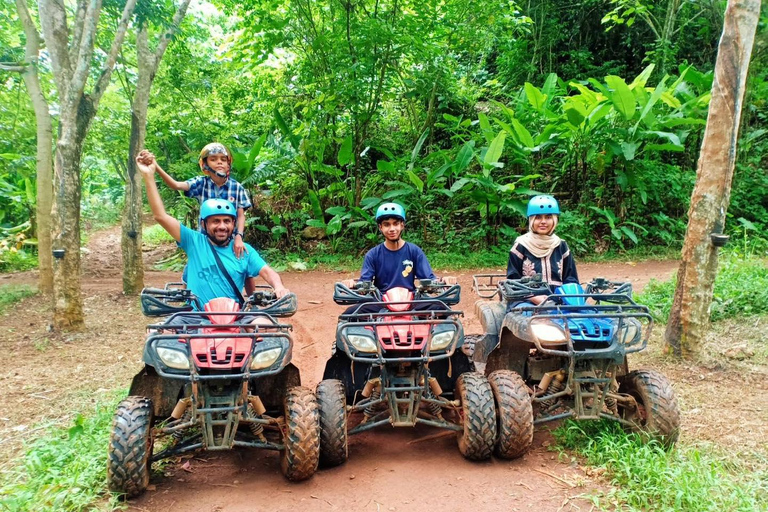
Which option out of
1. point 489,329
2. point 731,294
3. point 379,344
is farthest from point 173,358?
point 731,294

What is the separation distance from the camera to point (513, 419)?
137 inches

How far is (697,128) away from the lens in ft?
36.7

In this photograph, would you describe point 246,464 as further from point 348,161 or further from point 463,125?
point 463,125

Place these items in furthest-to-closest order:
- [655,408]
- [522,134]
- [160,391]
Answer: [522,134] → [160,391] → [655,408]

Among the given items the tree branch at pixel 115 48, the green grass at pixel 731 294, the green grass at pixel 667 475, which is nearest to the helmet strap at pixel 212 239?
the green grass at pixel 667 475

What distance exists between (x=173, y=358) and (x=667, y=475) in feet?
10.0

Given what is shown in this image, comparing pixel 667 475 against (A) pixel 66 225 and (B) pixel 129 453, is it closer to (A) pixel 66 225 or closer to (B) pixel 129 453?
(B) pixel 129 453

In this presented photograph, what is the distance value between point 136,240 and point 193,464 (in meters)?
6.19

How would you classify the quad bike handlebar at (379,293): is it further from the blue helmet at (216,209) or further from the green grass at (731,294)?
the green grass at (731,294)

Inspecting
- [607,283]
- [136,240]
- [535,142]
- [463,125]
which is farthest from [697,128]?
[136,240]

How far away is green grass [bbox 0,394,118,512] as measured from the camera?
300 cm

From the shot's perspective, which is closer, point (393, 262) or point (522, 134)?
point (393, 262)

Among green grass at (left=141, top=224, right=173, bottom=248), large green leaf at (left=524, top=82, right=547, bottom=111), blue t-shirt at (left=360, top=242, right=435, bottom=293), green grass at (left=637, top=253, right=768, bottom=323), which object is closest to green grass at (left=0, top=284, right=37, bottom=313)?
blue t-shirt at (left=360, top=242, right=435, bottom=293)

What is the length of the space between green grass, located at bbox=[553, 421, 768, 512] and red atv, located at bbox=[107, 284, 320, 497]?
186 centimetres
